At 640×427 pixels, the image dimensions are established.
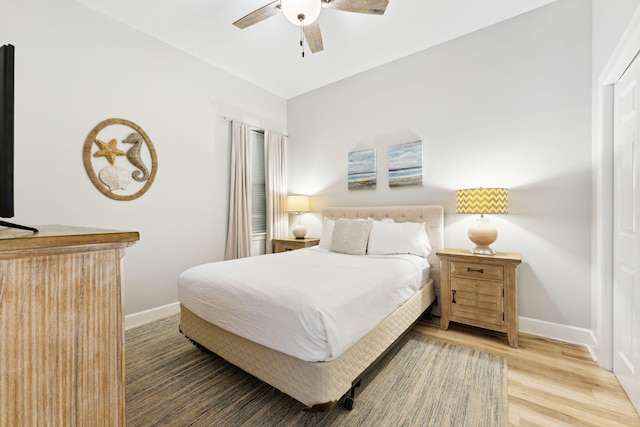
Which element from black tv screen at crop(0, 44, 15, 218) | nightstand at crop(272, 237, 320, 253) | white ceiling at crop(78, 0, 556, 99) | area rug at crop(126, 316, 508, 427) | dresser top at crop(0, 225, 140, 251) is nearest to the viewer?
dresser top at crop(0, 225, 140, 251)

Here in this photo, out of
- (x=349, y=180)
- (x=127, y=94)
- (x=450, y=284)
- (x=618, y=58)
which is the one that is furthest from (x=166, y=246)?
(x=618, y=58)

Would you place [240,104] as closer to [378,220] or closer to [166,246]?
[166,246]

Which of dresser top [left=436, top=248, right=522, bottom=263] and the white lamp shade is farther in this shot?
the white lamp shade

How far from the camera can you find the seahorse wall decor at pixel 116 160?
266 cm

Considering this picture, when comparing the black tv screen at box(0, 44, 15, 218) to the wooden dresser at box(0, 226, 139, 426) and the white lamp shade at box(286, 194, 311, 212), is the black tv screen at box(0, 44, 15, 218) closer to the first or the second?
the wooden dresser at box(0, 226, 139, 426)

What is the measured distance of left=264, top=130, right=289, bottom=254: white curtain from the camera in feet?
14.1

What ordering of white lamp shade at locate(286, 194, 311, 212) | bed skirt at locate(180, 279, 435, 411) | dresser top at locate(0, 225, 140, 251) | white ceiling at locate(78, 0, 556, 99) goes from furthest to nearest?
white lamp shade at locate(286, 194, 311, 212) < white ceiling at locate(78, 0, 556, 99) < bed skirt at locate(180, 279, 435, 411) < dresser top at locate(0, 225, 140, 251)

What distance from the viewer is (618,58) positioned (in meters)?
1.78

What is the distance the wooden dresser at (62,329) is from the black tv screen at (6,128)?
25 cm

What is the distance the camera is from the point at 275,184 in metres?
4.43

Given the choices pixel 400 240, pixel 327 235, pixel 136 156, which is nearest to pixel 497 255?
pixel 400 240

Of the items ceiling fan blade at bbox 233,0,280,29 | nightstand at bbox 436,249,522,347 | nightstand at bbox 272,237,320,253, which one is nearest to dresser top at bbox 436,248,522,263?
nightstand at bbox 436,249,522,347

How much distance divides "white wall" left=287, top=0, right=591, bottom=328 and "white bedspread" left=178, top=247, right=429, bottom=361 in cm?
120

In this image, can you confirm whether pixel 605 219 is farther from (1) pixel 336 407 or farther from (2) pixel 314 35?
(2) pixel 314 35
